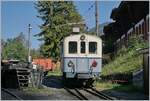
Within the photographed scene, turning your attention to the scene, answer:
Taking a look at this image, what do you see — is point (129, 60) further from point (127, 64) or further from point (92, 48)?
point (92, 48)

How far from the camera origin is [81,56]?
960 inches

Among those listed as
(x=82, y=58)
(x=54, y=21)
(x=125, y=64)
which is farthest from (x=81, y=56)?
(x=54, y=21)

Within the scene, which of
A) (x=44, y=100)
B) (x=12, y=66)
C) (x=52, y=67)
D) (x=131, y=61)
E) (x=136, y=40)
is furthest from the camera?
(x=52, y=67)

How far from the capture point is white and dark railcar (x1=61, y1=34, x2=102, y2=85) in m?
24.3

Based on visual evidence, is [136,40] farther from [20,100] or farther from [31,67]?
[20,100]

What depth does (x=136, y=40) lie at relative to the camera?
37750mm

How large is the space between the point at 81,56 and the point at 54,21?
133 feet

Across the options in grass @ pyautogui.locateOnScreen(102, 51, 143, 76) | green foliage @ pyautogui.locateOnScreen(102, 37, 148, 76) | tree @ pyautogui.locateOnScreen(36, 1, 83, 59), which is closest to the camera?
green foliage @ pyautogui.locateOnScreen(102, 37, 148, 76)

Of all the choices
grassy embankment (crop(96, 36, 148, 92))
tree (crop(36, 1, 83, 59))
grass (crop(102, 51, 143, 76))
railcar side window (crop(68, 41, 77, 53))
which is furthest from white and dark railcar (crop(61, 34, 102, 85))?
tree (crop(36, 1, 83, 59))

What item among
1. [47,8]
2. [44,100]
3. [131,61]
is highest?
[47,8]

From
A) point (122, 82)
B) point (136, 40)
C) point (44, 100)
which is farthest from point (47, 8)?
point (44, 100)

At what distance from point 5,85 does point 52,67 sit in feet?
88.8

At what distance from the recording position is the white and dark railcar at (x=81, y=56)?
24.3 m

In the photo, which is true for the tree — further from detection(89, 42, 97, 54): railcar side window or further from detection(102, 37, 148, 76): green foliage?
detection(89, 42, 97, 54): railcar side window
